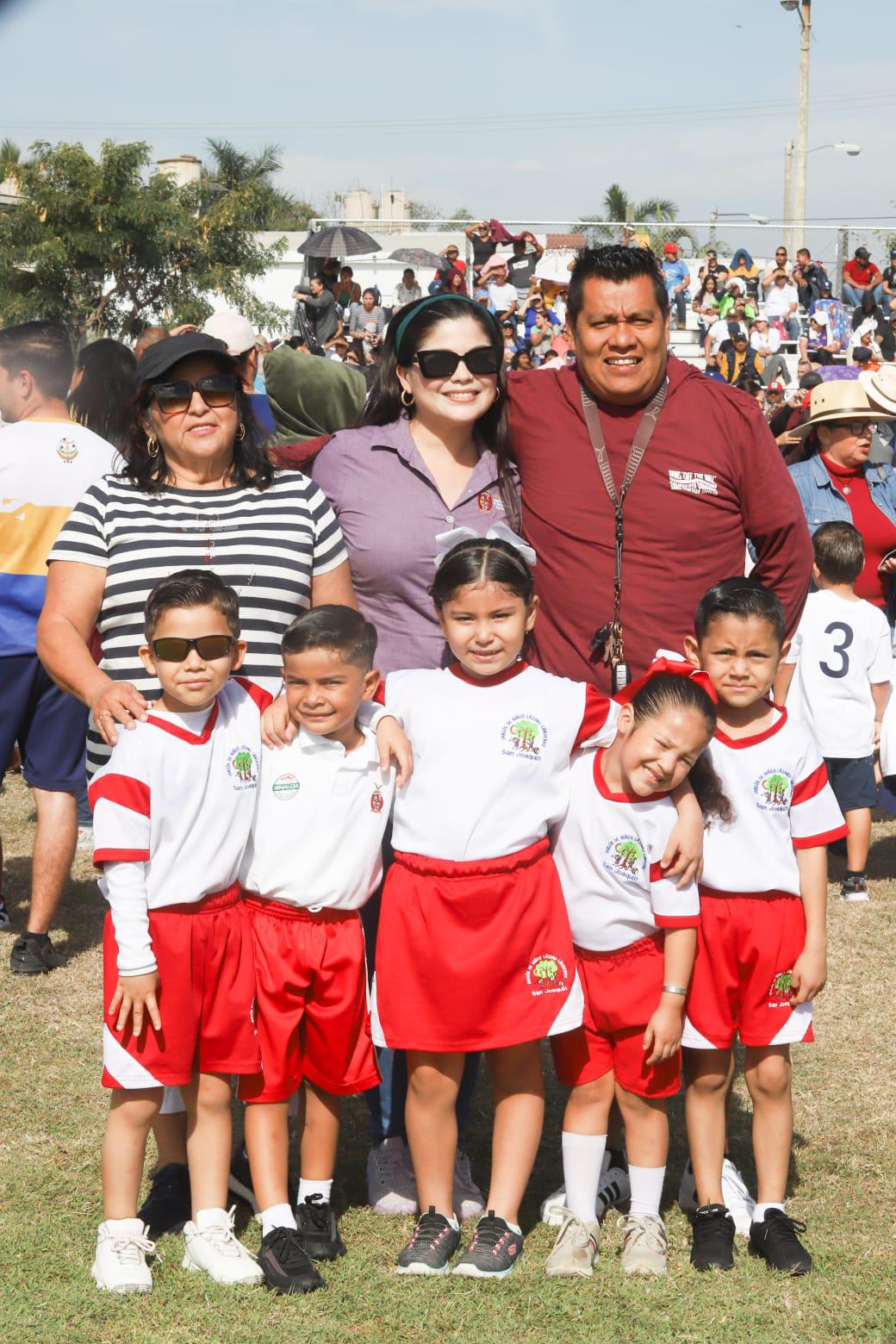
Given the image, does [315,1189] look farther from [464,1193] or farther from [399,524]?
[399,524]

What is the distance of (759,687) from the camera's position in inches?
129

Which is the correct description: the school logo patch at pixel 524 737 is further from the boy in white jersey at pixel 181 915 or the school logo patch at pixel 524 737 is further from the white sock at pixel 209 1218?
the white sock at pixel 209 1218

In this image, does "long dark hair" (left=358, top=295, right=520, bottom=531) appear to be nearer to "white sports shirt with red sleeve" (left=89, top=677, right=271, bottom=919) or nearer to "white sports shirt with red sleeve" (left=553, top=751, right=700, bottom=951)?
"white sports shirt with red sleeve" (left=553, top=751, right=700, bottom=951)

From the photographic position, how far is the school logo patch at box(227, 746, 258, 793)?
316 centimetres

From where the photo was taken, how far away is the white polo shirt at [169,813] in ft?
10.0

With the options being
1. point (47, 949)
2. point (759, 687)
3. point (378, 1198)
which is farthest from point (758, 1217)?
point (47, 949)

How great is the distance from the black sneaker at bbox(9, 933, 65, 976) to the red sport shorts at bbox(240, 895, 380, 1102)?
246cm

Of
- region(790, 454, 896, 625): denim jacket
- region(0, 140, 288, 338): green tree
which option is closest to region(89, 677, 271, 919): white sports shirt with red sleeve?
region(790, 454, 896, 625): denim jacket

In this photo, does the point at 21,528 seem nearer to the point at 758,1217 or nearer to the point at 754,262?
the point at 758,1217

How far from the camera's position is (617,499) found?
136 inches

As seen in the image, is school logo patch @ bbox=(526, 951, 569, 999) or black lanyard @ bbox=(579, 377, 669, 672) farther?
black lanyard @ bbox=(579, 377, 669, 672)

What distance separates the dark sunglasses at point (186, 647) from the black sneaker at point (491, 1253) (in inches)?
58.1

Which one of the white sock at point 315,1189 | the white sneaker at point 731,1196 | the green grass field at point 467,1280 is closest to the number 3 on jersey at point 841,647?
the green grass field at point 467,1280

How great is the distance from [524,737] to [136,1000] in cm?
103
